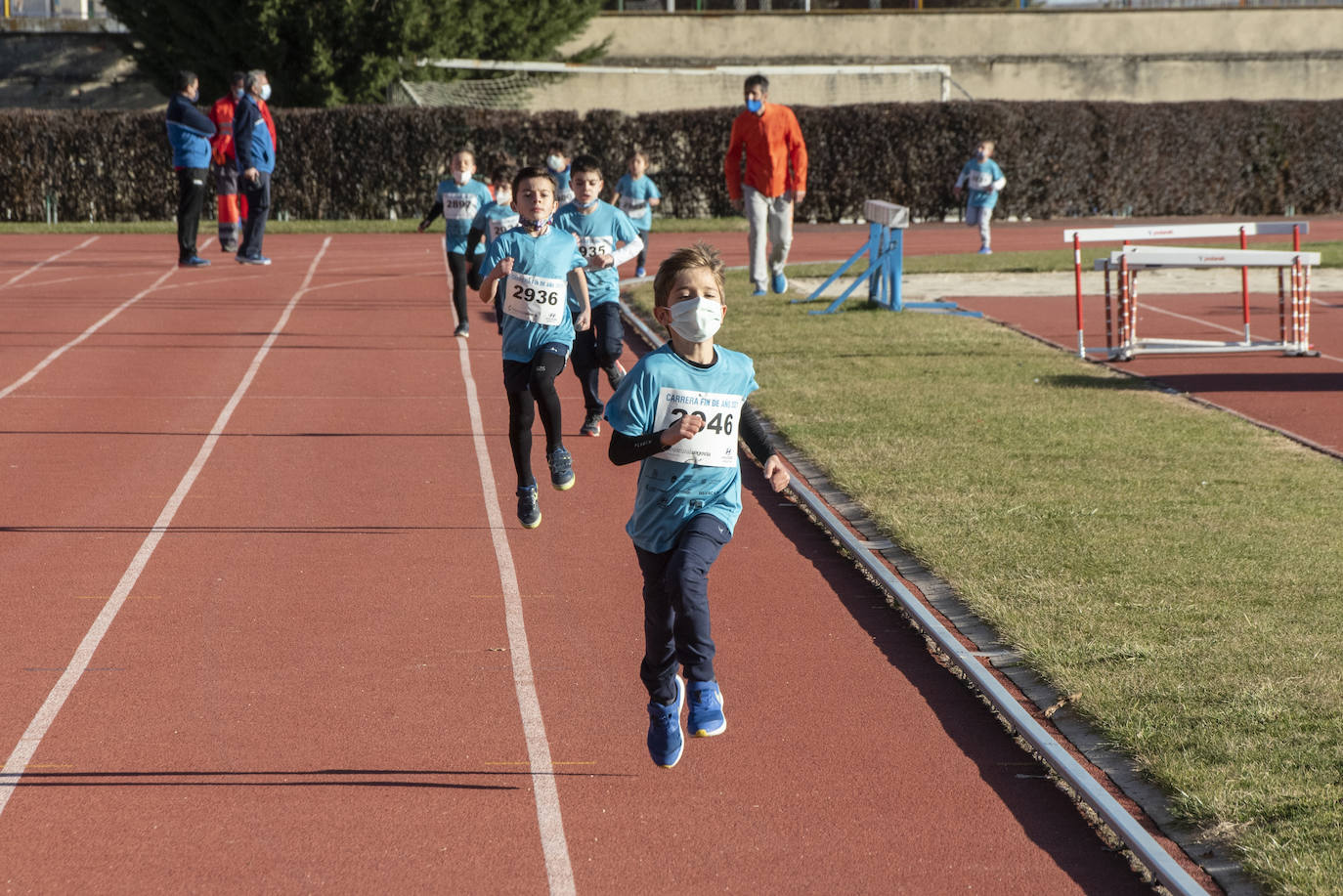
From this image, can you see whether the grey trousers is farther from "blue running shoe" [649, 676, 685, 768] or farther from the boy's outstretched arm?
"blue running shoe" [649, 676, 685, 768]

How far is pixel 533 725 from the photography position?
18.4ft

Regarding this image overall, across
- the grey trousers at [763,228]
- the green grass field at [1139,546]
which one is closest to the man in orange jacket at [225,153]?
the grey trousers at [763,228]

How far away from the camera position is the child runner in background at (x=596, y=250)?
10469 millimetres

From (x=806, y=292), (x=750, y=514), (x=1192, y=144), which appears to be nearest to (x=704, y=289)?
(x=750, y=514)

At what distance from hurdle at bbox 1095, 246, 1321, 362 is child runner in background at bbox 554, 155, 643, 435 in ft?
19.0

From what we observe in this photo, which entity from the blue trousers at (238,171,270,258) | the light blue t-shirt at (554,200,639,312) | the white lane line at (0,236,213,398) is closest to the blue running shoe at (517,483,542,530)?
the light blue t-shirt at (554,200,639,312)

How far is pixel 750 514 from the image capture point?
889 centimetres

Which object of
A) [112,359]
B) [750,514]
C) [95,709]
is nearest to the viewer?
[95,709]

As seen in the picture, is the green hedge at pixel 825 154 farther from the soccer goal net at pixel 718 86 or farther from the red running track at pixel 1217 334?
the red running track at pixel 1217 334

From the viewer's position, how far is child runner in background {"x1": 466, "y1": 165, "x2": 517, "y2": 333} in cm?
1169

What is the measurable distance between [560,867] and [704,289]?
1.82 meters

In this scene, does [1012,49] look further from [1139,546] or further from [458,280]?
[1139,546]

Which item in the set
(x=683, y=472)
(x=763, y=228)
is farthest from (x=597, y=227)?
(x=763, y=228)

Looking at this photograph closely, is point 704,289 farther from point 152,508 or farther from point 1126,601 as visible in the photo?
point 152,508
